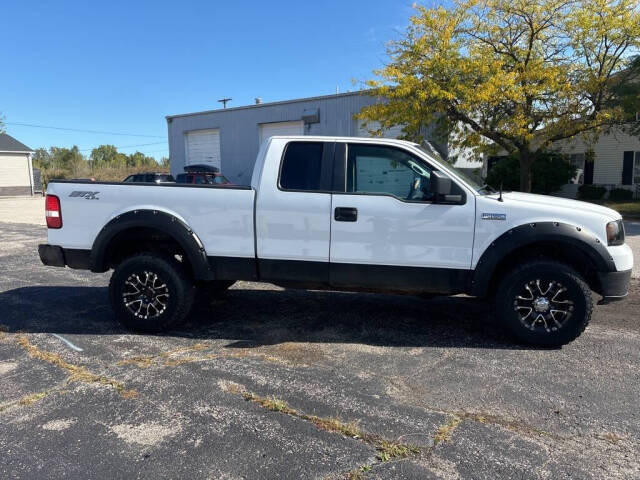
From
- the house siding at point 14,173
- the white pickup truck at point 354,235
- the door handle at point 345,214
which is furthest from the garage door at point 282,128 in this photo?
the house siding at point 14,173

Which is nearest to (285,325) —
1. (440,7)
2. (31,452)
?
(31,452)

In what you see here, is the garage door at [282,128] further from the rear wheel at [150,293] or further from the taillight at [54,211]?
the rear wheel at [150,293]

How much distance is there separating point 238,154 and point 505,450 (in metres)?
24.3

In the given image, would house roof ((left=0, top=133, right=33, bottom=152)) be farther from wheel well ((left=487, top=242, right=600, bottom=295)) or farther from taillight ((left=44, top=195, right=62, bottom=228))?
wheel well ((left=487, top=242, right=600, bottom=295))

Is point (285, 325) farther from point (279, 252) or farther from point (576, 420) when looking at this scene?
point (576, 420)

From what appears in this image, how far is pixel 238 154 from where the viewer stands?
25625mm

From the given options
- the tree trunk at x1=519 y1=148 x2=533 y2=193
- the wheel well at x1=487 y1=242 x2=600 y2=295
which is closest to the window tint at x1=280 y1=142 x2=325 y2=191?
the wheel well at x1=487 y1=242 x2=600 y2=295

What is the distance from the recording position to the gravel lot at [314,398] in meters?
2.65

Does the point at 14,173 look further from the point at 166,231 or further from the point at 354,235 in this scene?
the point at 354,235

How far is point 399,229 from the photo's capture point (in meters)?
4.36

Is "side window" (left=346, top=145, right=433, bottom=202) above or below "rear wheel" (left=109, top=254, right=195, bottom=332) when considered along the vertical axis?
above

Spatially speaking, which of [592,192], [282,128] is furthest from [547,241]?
[592,192]

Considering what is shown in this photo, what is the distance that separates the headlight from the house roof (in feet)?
145

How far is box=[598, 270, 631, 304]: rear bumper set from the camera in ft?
13.9
